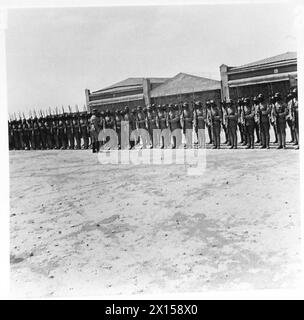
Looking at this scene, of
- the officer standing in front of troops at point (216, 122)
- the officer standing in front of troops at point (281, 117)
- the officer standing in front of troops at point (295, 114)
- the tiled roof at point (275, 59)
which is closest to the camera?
the tiled roof at point (275, 59)

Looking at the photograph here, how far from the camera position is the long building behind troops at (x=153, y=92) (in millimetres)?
4387

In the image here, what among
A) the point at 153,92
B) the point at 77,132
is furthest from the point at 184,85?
the point at 77,132

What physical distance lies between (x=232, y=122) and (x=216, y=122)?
224 mm

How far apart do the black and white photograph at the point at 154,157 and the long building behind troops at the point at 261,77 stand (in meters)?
0.02

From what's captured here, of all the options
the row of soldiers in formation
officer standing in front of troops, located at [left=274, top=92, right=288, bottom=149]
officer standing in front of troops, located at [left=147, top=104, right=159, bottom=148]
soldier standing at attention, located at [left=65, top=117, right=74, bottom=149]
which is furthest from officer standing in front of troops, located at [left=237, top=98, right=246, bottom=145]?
soldier standing at attention, located at [left=65, top=117, right=74, bottom=149]

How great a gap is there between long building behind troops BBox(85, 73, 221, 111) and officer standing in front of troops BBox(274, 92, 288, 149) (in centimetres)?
66

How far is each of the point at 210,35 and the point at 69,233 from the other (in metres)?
2.49

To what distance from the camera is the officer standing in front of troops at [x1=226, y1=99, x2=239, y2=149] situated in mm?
4852

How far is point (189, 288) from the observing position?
12.3 feet

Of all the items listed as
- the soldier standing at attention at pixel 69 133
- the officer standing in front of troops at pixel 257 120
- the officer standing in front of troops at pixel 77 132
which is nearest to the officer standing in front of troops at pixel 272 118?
the officer standing in front of troops at pixel 257 120

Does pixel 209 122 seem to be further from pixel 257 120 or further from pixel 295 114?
pixel 295 114

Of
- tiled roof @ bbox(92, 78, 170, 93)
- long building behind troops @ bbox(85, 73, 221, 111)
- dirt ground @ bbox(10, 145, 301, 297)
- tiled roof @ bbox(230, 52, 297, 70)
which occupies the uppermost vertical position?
tiled roof @ bbox(230, 52, 297, 70)

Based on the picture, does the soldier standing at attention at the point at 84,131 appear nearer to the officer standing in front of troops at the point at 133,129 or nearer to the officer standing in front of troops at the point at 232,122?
the officer standing in front of troops at the point at 133,129

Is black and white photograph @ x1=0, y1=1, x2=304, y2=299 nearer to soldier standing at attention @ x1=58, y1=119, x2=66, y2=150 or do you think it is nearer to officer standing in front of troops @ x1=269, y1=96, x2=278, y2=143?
officer standing in front of troops @ x1=269, y1=96, x2=278, y2=143
